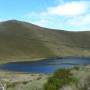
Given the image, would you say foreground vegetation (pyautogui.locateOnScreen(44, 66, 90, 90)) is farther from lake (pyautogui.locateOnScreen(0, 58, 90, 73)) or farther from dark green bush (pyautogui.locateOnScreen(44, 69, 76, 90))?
lake (pyautogui.locateOnScreen(0, 58, 90, 73))

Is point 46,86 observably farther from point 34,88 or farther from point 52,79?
point 34,88

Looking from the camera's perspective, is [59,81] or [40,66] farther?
[40,66]

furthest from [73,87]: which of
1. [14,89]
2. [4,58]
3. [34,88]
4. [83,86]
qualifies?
[4,58]

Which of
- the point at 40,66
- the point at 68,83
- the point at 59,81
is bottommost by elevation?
the point at 40,66

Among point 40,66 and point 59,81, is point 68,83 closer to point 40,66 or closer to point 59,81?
point 59,81

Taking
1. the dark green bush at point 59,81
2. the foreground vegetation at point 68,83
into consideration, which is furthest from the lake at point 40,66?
the foreground vegetation at point 68,83

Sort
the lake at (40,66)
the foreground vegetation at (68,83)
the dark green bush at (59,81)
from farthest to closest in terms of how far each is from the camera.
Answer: the lake at (40,66), the dark green bush at (59,81), the foreground vegetation at (68,83)

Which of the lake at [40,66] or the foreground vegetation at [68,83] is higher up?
the foreground vegetation at [68,83]

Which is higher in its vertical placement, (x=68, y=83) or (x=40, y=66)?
(x=68, y=83)

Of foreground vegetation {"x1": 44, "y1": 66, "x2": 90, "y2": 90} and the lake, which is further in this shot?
the lake

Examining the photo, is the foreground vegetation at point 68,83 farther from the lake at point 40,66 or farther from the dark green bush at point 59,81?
the lake at point 40,66

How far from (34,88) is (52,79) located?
2119 mm

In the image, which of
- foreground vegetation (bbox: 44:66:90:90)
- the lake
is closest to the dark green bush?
foreground vegetation (bbox: 44:66:90:90)

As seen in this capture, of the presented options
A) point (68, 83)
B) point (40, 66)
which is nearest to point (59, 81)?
point (68, 83)
